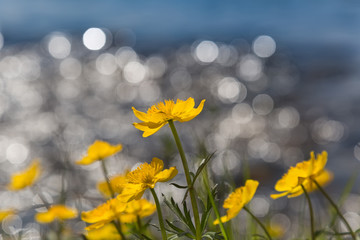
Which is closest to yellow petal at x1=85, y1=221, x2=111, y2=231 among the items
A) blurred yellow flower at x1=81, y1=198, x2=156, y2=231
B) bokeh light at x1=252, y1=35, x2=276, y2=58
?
blurred yellow flower at x1=81, y1=198, x2=156, y2=231

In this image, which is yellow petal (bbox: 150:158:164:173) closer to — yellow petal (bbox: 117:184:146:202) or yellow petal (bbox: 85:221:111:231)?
yellow petal (bbox: 117:184:146:202)

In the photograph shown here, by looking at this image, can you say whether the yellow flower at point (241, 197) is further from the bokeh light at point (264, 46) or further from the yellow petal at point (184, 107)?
the bokeh light at point (264, 46)

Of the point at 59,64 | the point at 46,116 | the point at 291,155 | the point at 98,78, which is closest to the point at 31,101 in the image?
the point at 46,116

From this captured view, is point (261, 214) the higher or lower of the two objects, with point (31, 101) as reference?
lower

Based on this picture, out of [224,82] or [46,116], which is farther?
[224,82]

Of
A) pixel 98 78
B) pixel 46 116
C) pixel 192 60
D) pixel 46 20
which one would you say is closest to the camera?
pixel 46 116

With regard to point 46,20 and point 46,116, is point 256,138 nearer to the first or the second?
point 46,116
